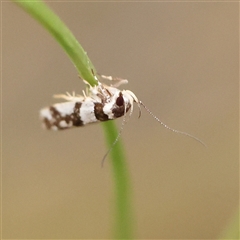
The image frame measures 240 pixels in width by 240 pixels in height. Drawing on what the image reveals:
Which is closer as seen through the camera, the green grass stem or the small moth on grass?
the green grass stem

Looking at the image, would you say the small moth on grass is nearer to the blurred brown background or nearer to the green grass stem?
the green grass stem

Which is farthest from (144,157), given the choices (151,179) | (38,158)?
(38,158)

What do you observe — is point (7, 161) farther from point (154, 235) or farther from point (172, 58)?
point (172, 58)

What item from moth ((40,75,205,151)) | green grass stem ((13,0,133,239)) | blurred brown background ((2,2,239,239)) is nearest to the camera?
green grass stem ((13,0,133,239))

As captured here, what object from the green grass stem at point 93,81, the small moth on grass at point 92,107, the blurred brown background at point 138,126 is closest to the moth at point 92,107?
the small moth on grass at point 92,107

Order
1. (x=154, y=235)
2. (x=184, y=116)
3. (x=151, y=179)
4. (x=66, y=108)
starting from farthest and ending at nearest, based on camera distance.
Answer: (x=184, y=116) < (x=151, y=179) < (x=154, y=235) < (x=66, y=108)

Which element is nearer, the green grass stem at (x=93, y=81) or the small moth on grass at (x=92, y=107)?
the green grass stem at (x=93, y=81)

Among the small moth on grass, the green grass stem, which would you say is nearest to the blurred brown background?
the small moth on grass

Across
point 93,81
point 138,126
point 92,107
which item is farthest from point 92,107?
point 138,126

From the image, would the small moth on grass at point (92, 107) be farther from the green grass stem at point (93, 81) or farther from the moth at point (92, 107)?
the green grass stem at point (93, 81)
